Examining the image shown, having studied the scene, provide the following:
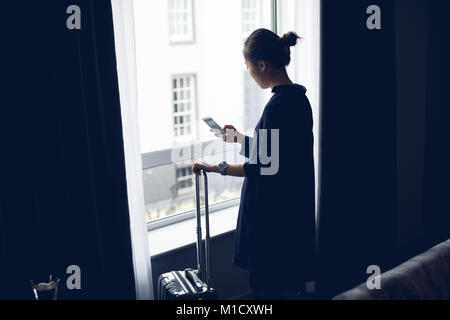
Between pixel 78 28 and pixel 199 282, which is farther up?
pixel 78 28

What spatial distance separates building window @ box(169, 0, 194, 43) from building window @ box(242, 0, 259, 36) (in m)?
0.48

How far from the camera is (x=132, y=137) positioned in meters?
1.93

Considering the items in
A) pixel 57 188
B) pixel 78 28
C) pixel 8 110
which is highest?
pixel 78 28

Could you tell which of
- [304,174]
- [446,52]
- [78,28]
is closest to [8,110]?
[78,28]

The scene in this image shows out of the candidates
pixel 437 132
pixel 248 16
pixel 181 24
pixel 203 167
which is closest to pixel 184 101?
pixel 181 24

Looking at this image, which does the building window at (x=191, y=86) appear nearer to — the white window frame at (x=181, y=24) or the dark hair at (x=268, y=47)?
the white window frame at (x=181, y=24)

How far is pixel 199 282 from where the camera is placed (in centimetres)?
192

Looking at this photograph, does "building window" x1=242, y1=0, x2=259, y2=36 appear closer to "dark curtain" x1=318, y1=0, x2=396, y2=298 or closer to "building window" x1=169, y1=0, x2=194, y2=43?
"building window" x1=169, y1=0, x2=194, y2=43

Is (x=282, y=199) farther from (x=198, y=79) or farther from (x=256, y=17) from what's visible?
(x=198, y=79)

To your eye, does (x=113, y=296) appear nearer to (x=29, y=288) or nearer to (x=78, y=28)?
A: (x=29, y=288)

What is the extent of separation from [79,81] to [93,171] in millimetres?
335

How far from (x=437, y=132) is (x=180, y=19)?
198 cm

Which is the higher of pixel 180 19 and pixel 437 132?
pixel 180 19

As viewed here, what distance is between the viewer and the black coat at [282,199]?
1.73 meters
